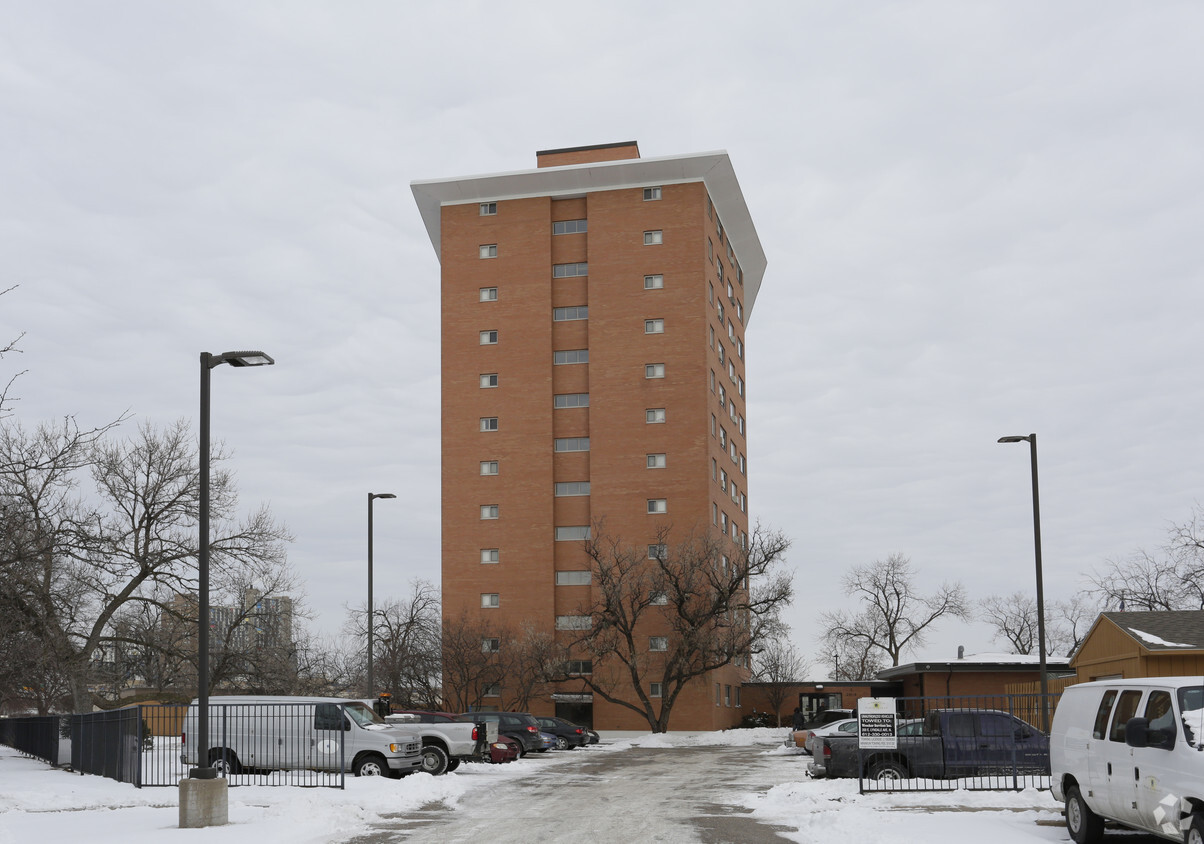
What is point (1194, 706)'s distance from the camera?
12625 mm

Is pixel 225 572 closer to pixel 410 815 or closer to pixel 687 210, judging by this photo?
pixel 410 815

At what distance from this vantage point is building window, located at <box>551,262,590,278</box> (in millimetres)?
75750

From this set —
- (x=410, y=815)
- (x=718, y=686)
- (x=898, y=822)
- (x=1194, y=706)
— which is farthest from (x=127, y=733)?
(x=718, y=686)

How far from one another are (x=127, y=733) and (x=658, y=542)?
159 feet

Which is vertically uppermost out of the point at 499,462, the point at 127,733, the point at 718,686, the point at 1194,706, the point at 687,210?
the point at 687,210

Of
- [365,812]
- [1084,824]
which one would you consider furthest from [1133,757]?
[365,812]

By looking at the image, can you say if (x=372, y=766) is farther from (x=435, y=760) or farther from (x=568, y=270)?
(x=568, y=270)

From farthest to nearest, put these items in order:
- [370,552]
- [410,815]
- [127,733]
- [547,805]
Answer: [370,552] → [127,733] → [547,805] → [410,815]

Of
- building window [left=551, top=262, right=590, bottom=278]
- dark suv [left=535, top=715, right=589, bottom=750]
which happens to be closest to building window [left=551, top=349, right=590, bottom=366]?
building window [left=551, top=262, right=590, bottom=278]

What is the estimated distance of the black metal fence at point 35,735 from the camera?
1225 inches

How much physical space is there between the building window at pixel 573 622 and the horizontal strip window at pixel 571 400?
43.1ft

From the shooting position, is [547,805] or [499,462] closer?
[547,805]

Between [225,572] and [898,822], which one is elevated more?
[225,572]

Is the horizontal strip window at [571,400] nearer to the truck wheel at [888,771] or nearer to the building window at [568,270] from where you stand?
the building window at [568,270]
